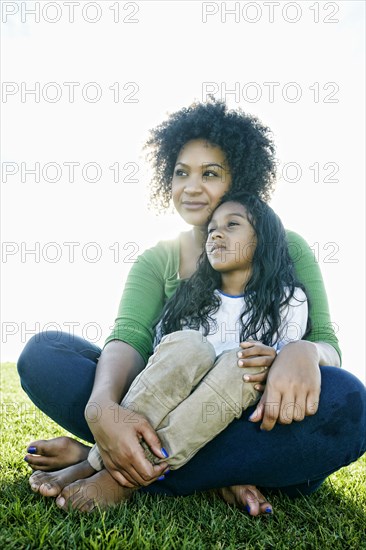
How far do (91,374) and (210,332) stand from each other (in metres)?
0.62

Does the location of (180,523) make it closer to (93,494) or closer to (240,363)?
(93,494)

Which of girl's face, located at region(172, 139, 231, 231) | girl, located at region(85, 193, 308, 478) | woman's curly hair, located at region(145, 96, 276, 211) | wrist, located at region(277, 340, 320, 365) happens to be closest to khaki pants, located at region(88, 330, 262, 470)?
girl, located at region(85, 193, 308, 478)

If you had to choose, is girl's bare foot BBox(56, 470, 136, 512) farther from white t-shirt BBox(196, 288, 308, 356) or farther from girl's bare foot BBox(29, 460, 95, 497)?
white t-shirt BBox(196, 288, 308, 356)

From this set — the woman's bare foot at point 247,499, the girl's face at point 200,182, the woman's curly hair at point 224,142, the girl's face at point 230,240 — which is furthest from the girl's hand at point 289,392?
the woman's curly hair at point 224,142

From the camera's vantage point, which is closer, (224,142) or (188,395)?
(188,395)

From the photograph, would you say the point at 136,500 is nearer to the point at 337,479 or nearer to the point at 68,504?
the point at 68,504

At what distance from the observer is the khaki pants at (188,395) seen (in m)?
2.06

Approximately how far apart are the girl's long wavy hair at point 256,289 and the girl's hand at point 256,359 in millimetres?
499

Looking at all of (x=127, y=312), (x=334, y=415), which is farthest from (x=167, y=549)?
(x=127, y=312)

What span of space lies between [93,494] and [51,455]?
19.5 inches

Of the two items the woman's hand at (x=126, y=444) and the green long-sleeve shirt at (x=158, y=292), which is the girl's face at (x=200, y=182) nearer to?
the green long-sleeve shirt at (x=158, y=292)

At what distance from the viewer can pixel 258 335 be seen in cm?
266

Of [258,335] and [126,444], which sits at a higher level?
[258,335]

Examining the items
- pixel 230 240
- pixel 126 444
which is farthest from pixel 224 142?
pixel 126 444
